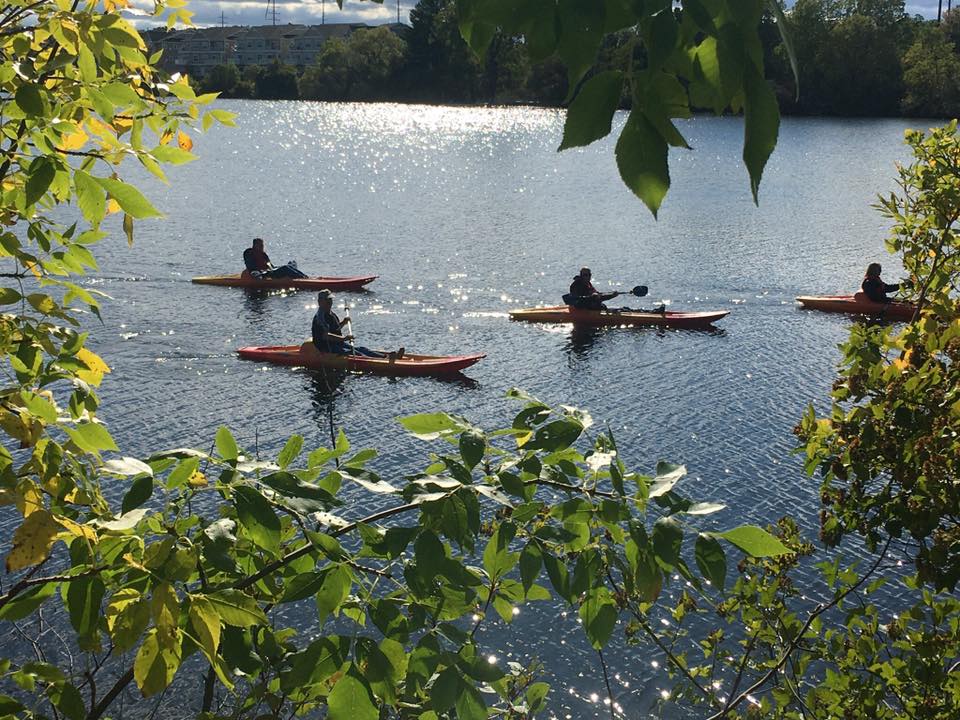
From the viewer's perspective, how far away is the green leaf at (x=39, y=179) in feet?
8.42

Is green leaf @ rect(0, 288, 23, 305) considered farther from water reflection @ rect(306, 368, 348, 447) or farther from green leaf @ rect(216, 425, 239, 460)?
water reflection @ rect(306, 368, 348, 447)

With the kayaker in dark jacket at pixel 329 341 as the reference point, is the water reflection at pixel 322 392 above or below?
below

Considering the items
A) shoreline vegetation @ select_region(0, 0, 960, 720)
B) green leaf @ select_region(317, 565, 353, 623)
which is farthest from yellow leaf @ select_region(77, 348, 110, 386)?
green leaf @ select_region(317, 565, 353, 623)

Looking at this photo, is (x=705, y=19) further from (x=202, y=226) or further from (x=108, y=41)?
(x=202, y=226)

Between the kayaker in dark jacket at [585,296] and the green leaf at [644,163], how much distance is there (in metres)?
23.9

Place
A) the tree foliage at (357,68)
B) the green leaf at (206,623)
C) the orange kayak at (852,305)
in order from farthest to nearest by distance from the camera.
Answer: the tree foliage at (357,68) → the orange kayak at (852,305) → the green leaf at (206,623)

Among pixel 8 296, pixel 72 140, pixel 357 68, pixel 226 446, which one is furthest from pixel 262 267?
pixel 357 68

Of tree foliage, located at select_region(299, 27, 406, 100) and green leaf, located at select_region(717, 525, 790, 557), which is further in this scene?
tree foliage, located at select_region(299, 27, 406, 100)

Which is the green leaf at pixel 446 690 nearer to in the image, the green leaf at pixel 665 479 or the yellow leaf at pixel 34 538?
the green leaf at pixel 665 479

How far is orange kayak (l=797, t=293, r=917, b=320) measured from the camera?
2561cm

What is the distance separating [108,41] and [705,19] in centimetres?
209

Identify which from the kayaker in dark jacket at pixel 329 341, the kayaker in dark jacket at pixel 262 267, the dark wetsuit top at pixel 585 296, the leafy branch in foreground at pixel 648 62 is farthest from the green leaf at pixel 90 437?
the kayaker in dark jacket at pixel 262 267

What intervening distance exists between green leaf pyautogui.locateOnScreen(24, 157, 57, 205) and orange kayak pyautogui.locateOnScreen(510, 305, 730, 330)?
75.2ft

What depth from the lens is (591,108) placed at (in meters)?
1.42
